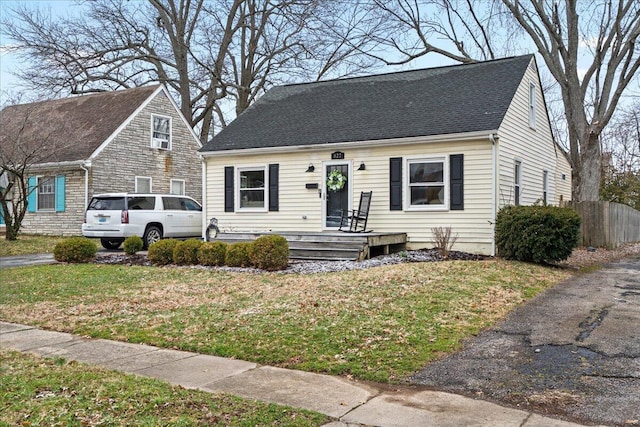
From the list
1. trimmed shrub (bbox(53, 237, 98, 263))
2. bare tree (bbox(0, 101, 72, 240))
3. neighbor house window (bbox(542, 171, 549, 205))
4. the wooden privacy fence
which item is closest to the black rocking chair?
trimmed shrub (bbox(53, 237, 98, 263))

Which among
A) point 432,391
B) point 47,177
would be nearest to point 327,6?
point 47,177

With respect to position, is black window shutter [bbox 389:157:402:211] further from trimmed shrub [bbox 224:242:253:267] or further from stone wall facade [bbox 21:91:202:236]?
stone wall facade [bbox 21:91:202:236]

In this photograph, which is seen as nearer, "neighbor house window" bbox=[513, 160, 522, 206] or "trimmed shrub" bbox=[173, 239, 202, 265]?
"trimmed shrub" bbox=[173, 239, 202, 265]

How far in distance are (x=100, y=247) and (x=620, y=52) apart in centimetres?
1915

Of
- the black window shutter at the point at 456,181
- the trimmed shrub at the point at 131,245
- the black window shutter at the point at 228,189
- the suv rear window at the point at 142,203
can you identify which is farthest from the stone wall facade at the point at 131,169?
the black window shutter at the point at 456,181

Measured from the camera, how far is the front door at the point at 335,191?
15.1 metres

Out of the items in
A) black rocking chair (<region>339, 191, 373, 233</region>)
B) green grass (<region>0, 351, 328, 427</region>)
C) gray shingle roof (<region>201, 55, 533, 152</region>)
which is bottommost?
green grass (<region>0, 351, 328, 427</region>)

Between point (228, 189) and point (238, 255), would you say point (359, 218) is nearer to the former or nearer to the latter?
point (238, 255)


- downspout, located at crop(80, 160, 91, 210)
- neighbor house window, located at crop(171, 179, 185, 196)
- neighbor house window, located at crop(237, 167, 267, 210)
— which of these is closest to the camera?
neighbor house window, located at crop(237, 167, 267, 210)

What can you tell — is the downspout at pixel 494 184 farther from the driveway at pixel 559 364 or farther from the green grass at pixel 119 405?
the green grass at pixel 119 405

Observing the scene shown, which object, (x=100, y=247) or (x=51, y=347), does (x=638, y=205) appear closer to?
(x=100, y=247)

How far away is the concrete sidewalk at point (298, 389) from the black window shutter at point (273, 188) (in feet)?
33.6

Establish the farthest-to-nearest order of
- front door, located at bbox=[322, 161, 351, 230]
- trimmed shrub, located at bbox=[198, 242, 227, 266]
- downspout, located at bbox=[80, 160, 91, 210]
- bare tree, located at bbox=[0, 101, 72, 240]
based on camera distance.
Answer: downspout, located at bbox=[80, 160, 91, 210], bare tree, located at bbox=[0, 101, 72, 240], front door, located at bbox=[322, 161, 351, 230], trimmed shrub, located at bbox=[198, 242, 227, 266]

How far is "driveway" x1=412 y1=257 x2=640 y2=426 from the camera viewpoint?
13.7 ft
